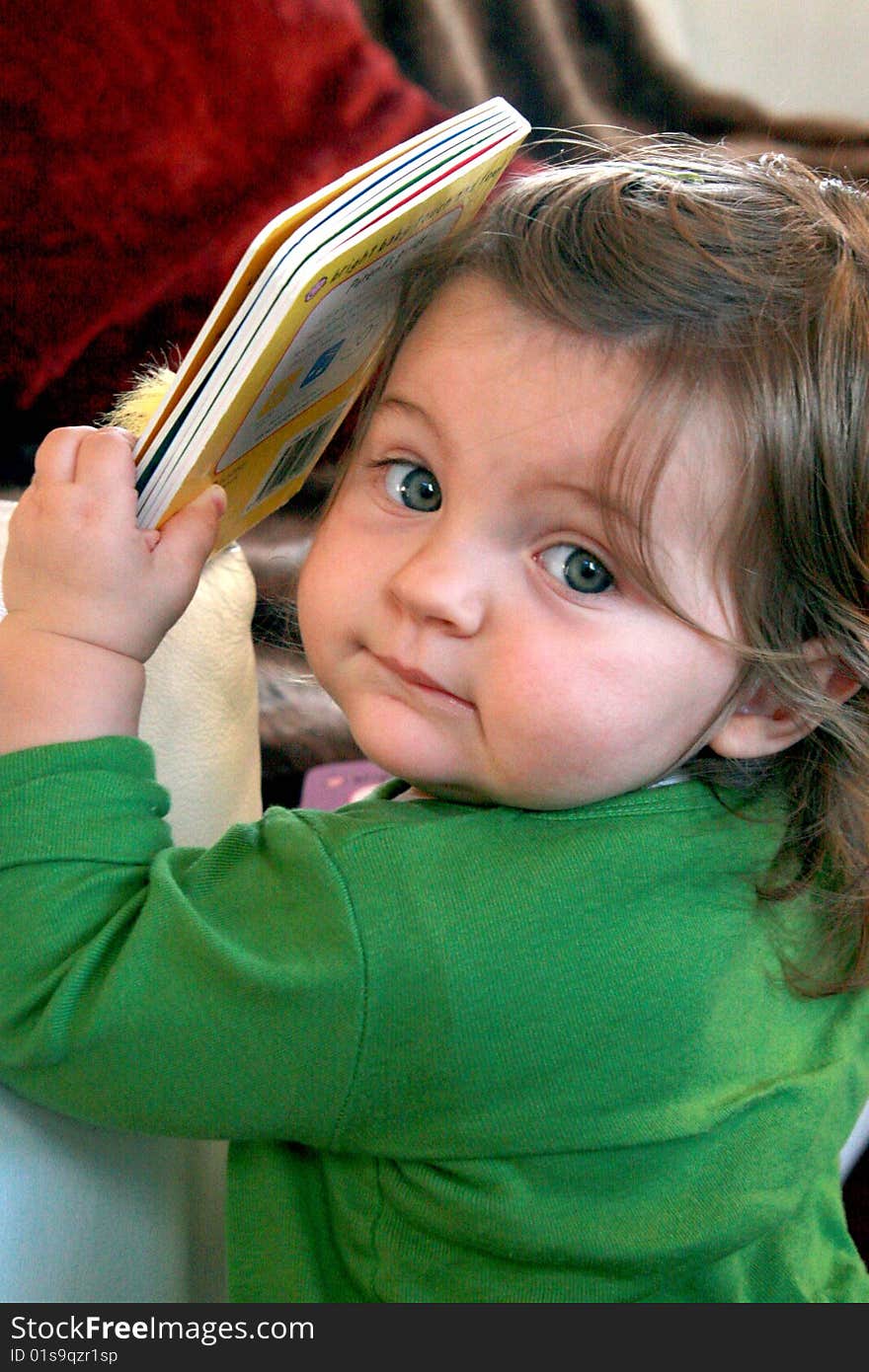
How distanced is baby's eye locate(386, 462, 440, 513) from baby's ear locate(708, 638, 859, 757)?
0.61ft

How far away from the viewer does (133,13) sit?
1119mm

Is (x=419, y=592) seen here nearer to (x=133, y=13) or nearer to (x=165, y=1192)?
(x=165, y=1192)

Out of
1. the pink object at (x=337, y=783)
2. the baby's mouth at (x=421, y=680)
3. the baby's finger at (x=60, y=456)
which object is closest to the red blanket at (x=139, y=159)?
the pink object at (x=337, y=783)

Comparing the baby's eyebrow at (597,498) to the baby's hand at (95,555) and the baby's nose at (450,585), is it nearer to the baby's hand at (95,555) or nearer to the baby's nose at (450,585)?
the baby's nose at (450,585)

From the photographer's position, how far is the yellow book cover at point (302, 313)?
1.82 feet

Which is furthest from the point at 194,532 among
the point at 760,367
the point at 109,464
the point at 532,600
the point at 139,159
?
the point at 139,159

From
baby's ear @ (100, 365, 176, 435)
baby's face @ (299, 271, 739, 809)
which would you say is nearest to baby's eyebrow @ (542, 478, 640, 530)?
baby's face @ (299, 271, 739, 809)

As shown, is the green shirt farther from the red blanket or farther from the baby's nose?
the red blanket

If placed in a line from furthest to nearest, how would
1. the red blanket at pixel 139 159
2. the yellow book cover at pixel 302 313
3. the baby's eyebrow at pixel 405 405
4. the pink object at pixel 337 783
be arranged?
the pink object at pixel 337 783
the red blanket at pixel 139 159
the baby's eyebrow at pixel 405 405
the yellow book cover at pixel 302 313

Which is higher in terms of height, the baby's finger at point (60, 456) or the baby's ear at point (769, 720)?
Result: the baby's finger at point (60, 456)

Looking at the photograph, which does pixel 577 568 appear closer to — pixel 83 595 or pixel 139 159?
pixel 83 595

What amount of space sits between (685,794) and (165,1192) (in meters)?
0.34

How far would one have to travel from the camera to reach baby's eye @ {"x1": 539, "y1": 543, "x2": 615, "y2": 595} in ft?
2.06

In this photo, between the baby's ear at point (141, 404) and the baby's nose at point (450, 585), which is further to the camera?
the baby's ear at point (141, 404)
